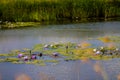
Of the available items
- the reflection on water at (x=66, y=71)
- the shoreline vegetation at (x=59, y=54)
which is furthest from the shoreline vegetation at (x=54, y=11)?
the reflection on water at (x=66, y=71)

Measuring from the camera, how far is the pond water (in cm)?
935

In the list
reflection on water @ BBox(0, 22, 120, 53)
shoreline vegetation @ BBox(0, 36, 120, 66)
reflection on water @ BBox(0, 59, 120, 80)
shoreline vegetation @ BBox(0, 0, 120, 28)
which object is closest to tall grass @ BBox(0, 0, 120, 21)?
shoreline vegetation @ BBox(0, 0, 120, 28)

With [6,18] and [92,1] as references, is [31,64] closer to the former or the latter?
[6,18]

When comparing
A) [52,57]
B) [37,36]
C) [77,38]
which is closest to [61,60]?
[52,57]

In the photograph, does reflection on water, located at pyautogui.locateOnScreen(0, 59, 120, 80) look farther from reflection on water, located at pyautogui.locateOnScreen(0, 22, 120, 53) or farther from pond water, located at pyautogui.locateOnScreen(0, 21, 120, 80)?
reflection on water, located at pyautogui.locateOnScreen(0, 22, 120, 53)

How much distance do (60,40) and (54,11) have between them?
8743 mm

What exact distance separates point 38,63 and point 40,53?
3.69 feet

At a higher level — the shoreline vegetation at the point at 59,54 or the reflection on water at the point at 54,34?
the shoreline vegetation at the point at 59,54

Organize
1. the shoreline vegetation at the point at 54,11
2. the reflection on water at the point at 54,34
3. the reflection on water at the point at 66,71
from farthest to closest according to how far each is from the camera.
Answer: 1. the shoreline vegetation at the point at 54,11
2. the reflection on water at the point at 54,34
3. the reflection on water at the point at 66,71

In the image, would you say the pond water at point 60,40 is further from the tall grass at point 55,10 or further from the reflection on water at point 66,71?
the tall grass at point 55,10

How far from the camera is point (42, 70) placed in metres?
9.94

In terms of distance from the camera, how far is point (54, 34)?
55.6 feet

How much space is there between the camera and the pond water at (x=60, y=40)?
9352 millimetres

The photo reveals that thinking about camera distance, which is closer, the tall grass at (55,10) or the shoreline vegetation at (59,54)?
the shoreline vegetation at (59,54)
